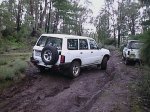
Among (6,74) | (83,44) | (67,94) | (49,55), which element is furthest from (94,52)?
(67,94)

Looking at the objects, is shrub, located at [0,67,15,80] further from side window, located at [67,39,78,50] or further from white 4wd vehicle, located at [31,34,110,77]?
side window, located at [67,39,78,50]

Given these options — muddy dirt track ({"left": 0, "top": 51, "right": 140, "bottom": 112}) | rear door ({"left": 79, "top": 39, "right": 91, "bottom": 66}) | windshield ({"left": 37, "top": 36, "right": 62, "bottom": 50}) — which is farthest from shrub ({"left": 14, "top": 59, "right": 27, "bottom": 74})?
rear door ({"left": 79, "top": 39, "right": 91, "bottom": 66})

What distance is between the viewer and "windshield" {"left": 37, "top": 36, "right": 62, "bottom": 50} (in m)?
12.6

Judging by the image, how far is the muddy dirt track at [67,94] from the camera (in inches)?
330

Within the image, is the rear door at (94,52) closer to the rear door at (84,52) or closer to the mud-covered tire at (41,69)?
the rear door at (84,52)

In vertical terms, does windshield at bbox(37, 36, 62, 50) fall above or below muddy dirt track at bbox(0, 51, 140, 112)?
above

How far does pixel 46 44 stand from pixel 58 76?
1.63 metres

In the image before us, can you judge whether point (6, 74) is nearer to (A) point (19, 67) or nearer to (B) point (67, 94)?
(A) point (19, 67)

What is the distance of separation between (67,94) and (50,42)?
12.2 feet

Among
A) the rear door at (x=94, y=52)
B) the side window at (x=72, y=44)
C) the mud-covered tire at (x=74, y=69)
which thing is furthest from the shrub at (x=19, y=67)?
the rear door at (x=94, y=52)

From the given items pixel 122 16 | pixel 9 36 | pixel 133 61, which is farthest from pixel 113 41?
pixel 133 61

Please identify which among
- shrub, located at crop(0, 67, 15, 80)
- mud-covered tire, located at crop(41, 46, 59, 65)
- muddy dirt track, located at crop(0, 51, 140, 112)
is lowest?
muddy dirt track, located at crop(0, 51, 140, 112)

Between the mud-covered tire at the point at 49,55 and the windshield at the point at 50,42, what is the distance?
422 mm

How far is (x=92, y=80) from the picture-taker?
1281 cm
